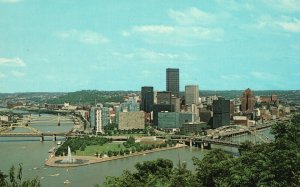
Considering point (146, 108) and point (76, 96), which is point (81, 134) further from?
point (76, 96)

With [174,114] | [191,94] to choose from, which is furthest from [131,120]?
[191,94]

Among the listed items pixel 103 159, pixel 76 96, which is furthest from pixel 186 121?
pixel 76 96

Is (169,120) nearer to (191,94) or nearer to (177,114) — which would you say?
(177,114)

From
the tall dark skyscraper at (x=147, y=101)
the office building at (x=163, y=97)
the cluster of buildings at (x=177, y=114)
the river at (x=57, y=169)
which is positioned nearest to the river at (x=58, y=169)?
the river at (x=57, y=169)

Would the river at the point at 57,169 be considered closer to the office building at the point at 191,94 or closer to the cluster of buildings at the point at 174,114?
the cluster of buildings at the point at 174,114

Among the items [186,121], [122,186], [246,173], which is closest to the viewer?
[246,173]

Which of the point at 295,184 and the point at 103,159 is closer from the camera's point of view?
the point at 295,184

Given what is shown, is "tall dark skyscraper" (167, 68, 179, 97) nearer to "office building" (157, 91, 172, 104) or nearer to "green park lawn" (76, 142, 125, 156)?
"office building" (157, 91, 172, 104)

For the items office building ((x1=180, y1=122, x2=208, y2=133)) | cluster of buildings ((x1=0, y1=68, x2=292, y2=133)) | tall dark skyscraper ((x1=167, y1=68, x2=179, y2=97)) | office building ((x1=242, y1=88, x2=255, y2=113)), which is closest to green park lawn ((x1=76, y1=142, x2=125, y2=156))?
cluster of buildings ((x1=0, y1=68, x2=292, y2=133))
